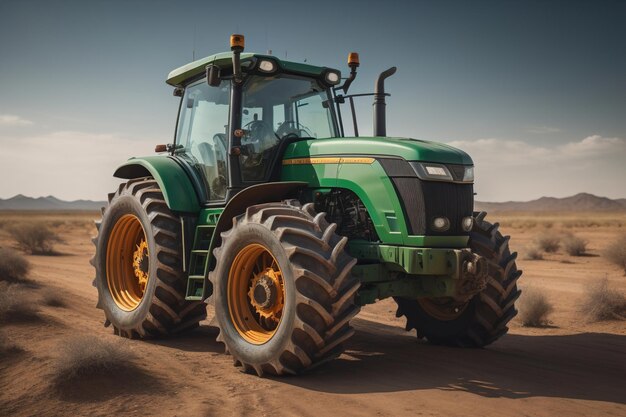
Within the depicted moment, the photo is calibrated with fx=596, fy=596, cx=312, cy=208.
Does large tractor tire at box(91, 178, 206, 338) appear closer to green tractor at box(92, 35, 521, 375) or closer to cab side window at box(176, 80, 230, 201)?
green tractor at box(92, 35, 521, 375)

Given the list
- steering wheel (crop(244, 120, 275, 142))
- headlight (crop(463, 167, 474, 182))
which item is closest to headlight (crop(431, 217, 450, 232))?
headlight (crop(463, 167, 474, 182))

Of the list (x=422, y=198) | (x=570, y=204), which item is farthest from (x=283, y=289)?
(x=570, y=204)

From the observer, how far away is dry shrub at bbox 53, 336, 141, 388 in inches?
210

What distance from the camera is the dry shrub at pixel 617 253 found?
1653 cm

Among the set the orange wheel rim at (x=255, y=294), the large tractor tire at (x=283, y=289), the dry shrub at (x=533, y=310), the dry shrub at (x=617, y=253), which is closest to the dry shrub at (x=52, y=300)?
the large tractor tire at (x=283, y=289)

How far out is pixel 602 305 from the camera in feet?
32.8

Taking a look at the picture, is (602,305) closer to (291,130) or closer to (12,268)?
(291,130)

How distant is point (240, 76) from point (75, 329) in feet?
13.2

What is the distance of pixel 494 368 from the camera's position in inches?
248

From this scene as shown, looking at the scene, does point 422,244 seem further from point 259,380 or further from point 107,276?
point 107,276

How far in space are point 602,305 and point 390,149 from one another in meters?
6.01

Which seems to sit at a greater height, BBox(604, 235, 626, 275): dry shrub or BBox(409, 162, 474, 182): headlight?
BBox(409, 162, 474, 182): headlight

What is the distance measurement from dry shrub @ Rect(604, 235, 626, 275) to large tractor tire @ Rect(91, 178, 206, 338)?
13.2 m

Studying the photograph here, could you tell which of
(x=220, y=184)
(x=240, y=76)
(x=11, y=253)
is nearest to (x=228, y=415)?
(x=220, y=184)
